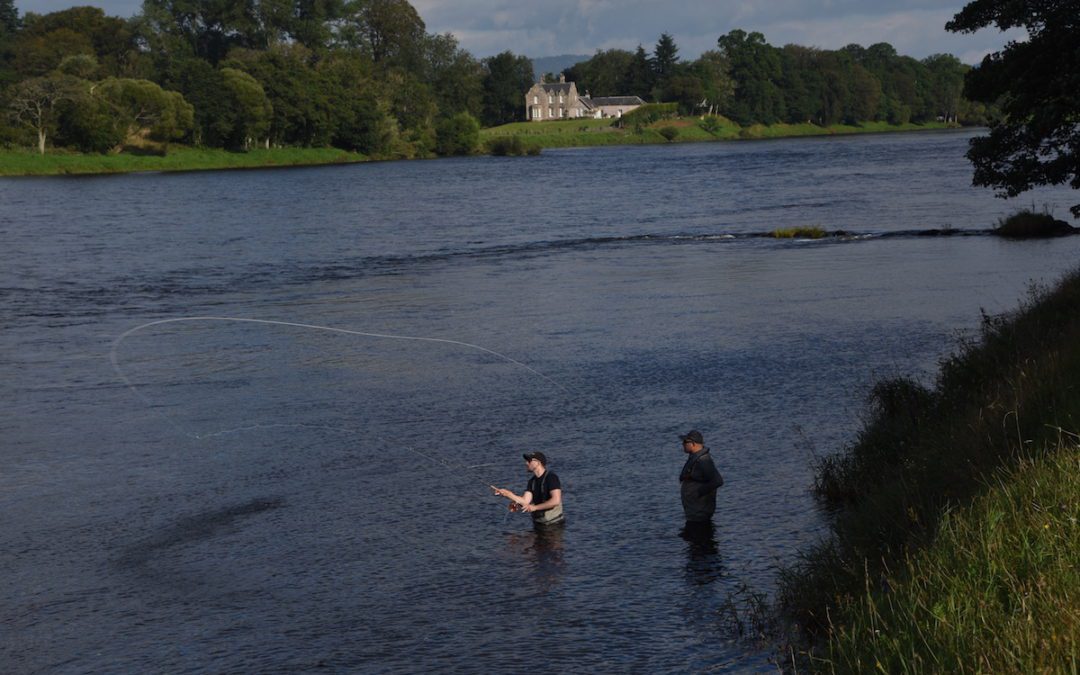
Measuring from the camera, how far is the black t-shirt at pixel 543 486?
48.8 ft

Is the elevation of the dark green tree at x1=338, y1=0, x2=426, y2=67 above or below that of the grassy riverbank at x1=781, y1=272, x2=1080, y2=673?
above

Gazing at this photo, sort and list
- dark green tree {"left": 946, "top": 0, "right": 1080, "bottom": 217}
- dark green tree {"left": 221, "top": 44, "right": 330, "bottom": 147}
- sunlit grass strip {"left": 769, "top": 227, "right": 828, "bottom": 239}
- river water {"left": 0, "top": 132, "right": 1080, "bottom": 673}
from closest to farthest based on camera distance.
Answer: river water {"left": 0, "top": 132, "right": 1080, "bottom": 673}
dark green tree {"left": 946, "top": 0, "right": 1080, "bottom": 217}
sunlit grass strip {"left": 769, "top": 227, "right": 828, "bottom": 239}
dark green tree {"left": 221, "top": 44, "right": 330, "bottom": 147}

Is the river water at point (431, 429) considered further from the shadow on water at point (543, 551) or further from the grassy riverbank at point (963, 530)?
the grassy riverbank at point (963, 530)

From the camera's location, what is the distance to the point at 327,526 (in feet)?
50.7

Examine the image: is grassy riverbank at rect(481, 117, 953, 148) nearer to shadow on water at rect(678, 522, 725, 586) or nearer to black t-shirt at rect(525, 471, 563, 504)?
black t-shirt at rect(525, 471, 563, 504)

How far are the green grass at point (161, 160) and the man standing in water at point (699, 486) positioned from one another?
10598 cm

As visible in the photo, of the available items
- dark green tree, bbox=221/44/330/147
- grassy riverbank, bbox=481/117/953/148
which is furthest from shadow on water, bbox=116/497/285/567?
grassy riverbank, bbox=481/117/953/148

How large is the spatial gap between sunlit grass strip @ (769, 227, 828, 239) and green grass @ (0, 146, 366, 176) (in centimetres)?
8062

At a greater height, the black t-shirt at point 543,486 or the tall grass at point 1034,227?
the tall grass at point 1034,227

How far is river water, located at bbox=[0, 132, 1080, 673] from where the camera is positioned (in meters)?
12.4

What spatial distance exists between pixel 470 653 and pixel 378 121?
13634 cm

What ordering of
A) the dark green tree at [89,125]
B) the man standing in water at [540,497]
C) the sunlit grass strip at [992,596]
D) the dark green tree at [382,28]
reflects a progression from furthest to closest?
the dark green tree at [382,28] < the dark green tree at [89,125] < the man standing in water at [540,497] < the sunlit grass strip at [992,596]

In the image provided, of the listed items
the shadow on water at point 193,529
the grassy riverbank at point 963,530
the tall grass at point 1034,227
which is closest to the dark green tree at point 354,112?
the tall grass at point 1034,227

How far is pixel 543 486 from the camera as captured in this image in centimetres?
1491
